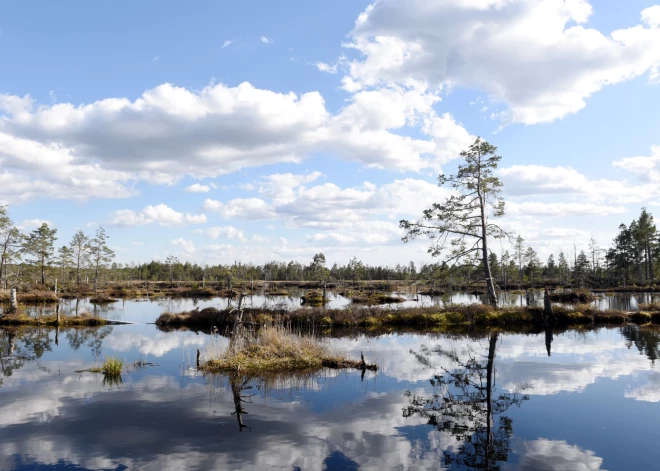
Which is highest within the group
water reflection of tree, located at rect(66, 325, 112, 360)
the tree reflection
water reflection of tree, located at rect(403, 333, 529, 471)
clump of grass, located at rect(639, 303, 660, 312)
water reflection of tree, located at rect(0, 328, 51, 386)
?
clump of grass, located at rect(639, 303, 660, 312)

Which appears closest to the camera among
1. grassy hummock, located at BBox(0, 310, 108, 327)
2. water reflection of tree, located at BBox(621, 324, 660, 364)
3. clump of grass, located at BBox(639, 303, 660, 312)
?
water reflection of tree, located at BBox(621, 324, 660, 364)

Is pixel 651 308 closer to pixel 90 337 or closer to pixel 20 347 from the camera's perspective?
pixel 90 337

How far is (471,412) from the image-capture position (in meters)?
12.7

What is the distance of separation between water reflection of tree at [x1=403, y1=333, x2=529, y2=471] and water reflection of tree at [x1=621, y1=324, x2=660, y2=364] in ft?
30.8

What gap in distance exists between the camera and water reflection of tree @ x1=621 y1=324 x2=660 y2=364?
860 inches

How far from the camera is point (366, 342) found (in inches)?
1038

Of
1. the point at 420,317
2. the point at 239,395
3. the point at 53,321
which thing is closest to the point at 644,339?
the point at 420,317

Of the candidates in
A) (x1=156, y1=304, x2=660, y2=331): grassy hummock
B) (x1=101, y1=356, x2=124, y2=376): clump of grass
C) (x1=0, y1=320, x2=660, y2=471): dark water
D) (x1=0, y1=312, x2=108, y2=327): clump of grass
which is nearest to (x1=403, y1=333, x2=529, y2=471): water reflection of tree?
(x1=0, y1=320, x2=660, y2=471): dark water

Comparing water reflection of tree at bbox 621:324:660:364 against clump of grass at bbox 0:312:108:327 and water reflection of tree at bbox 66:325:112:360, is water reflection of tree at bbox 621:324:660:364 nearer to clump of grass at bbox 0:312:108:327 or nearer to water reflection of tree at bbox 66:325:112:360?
water reflection of tree at bbox 66:325:112:360

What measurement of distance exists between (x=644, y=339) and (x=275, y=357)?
21915 millimetres

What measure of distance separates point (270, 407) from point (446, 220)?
27.6m

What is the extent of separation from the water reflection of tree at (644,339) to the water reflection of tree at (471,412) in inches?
370

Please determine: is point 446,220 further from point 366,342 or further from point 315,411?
point 315,411

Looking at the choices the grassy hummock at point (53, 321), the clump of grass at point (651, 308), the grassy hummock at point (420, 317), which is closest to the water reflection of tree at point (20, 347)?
the grassy hummock at point (53, 321)
